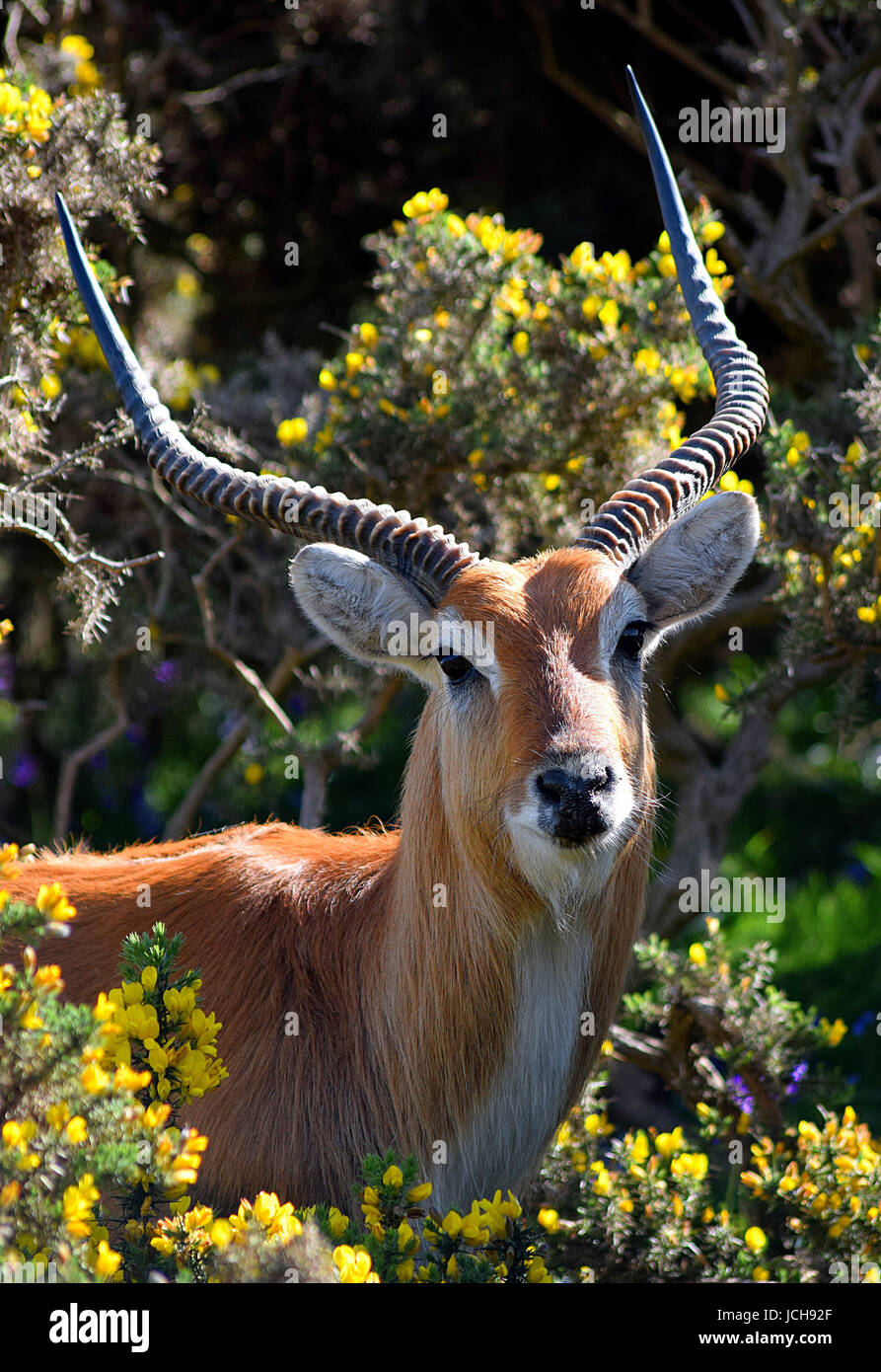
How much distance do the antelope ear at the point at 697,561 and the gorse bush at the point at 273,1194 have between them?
1.56 metres

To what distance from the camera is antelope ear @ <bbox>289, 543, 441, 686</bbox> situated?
4180 millimetres

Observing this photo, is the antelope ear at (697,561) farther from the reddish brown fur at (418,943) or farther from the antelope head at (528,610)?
the reddish brown fur at (418,943)

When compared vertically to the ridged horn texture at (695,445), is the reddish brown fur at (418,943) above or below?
below

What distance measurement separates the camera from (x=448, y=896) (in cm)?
418

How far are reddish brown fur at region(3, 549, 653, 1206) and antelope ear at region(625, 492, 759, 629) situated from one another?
21cm

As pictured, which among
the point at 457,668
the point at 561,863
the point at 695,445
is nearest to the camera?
the point at 561,863

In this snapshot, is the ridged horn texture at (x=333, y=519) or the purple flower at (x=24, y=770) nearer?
the ridged horn texture at (x=333, y=519)

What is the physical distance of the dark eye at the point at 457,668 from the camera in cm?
409

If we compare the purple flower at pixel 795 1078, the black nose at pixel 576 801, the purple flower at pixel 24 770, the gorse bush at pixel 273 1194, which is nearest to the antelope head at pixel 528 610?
the black nose at pixel 576 801

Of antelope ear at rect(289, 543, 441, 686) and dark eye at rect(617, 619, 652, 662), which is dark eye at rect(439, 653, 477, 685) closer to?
antelope ear at rect(289, 543, 441, 686)

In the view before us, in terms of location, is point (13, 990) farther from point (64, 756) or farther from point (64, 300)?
point (64, 756)

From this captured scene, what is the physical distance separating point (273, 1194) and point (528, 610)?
5.97ft

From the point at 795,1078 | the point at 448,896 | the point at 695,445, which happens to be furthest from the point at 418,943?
the point at 795,1078

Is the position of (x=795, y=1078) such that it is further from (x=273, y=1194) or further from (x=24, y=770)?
(x=24, y=770)
